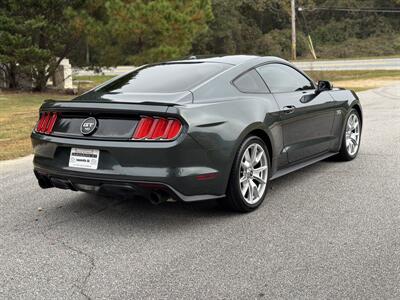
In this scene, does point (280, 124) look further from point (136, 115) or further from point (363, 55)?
point (363, 55)

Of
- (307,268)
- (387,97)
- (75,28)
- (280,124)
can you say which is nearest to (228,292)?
(307,268)

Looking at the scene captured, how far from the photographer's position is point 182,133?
13.9ft

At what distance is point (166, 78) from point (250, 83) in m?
0.82

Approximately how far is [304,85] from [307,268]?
293cm

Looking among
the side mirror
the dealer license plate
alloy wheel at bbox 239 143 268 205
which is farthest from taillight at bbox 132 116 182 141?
the side mirror

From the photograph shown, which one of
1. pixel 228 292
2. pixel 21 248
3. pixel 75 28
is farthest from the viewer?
pixel 75 28

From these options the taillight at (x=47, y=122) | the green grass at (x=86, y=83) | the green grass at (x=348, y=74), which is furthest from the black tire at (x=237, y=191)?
the green grass at (x=348, y=74)

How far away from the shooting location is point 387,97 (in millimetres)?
16359

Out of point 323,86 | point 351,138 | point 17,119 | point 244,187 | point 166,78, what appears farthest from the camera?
point 17,119

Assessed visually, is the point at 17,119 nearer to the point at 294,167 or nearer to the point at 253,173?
the point at 294,167

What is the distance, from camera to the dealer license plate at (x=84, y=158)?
14.5 feet

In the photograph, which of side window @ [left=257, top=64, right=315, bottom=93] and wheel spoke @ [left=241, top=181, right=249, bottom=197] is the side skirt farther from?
side window @ [left=257, top=64, right=315, bottom=93]

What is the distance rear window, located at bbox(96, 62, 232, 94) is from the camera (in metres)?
4.88

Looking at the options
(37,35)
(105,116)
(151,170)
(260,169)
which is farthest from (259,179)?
(37,35)
